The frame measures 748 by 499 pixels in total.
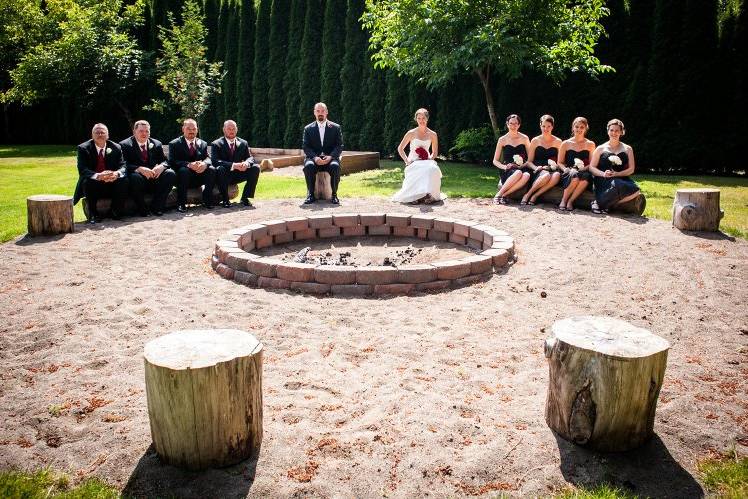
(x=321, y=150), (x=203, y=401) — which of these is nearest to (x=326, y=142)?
(x=321, y=150)

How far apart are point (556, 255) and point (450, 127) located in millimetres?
10814

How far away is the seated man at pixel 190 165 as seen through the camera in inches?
378

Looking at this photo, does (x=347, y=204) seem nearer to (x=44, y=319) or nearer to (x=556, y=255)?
(x=556, y=255)

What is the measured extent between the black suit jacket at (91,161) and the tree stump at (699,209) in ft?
26.0

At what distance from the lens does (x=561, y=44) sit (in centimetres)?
1272

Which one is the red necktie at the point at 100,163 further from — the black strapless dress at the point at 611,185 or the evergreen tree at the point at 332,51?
the evergreen tree at the point at 332,51

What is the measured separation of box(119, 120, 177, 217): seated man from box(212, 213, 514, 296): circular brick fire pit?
264cm

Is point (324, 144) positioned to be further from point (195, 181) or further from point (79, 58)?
point (79, 58)

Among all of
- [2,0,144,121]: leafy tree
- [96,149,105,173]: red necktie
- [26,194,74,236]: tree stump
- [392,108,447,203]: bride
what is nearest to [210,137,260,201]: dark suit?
[96,149,105,173]: red necktie

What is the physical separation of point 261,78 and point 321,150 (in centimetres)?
1156

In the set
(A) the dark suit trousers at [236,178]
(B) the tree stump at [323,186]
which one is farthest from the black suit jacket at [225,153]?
(B) the tree stump at [323,186]

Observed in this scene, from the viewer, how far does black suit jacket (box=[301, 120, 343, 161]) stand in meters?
10.6

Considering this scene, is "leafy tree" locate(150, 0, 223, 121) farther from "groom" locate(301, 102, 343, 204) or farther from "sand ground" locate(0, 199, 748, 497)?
"sand ground" locate(0, 199, 748, 497)

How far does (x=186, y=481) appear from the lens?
9.20ft
